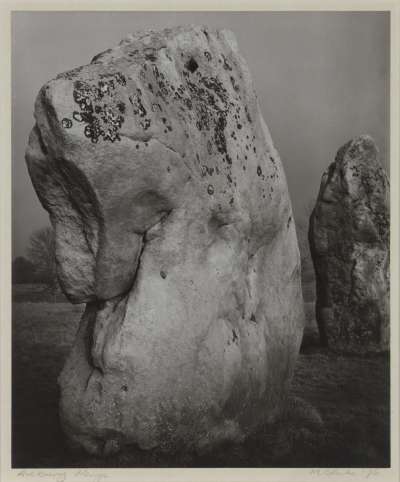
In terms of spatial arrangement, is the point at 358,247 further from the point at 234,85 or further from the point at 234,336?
the point at 234,336

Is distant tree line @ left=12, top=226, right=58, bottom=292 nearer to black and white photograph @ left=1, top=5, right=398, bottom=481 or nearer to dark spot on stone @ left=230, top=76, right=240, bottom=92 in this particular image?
black and white photograph @ left=1, top=5, right=398, bottom=481

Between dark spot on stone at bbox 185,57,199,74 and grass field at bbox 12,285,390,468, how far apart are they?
2.81 m

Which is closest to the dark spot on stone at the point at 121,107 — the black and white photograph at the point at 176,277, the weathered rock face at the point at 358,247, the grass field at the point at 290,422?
the black and white photograph at the point at 176,277

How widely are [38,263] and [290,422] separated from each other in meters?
6.79

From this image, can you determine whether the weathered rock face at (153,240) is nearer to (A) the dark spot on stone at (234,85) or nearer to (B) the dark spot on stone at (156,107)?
(B) the dark spot on stone at (156,107)

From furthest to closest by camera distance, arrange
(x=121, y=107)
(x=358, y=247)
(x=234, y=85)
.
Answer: (x=358, y=247), (x=234, y=85), (x=121, y=107)

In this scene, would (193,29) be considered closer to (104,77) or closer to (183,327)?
(104,77)

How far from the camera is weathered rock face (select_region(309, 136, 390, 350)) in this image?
→ 8406mm

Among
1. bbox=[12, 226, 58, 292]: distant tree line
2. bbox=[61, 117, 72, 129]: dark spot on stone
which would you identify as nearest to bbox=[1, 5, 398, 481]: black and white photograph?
bbox=[61, 117, 72, 129]: dark spot on stone

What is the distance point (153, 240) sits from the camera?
5164mm

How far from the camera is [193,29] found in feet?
18.9

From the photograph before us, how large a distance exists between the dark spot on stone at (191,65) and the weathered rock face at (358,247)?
10.7 ft

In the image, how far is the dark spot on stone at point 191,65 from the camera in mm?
5645

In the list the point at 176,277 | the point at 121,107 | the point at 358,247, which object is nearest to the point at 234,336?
the point at 176,277
